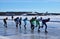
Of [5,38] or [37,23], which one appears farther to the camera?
[37,23]

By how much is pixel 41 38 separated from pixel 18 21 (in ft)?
37.6

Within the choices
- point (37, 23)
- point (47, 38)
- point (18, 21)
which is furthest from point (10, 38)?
point (18, 21)

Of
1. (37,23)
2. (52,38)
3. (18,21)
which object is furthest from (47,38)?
(18,21)

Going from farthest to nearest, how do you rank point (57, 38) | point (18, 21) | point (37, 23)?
point (18, 21), point (37, 23), point (57, 38)

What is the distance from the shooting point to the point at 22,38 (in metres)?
16.8

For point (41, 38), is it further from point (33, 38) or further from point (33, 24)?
point (33, 24)

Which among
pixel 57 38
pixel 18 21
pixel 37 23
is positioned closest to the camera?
pixel 57 38

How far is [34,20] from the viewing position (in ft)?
74.0

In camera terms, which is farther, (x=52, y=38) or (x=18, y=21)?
(x=18, y=21)

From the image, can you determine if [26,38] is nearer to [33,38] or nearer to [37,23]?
[33,38]

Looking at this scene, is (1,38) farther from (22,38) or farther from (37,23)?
(37,23)

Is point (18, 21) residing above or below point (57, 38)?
below

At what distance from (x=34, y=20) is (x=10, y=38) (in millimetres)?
6089

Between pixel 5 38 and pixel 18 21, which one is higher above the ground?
pixel 5 38
